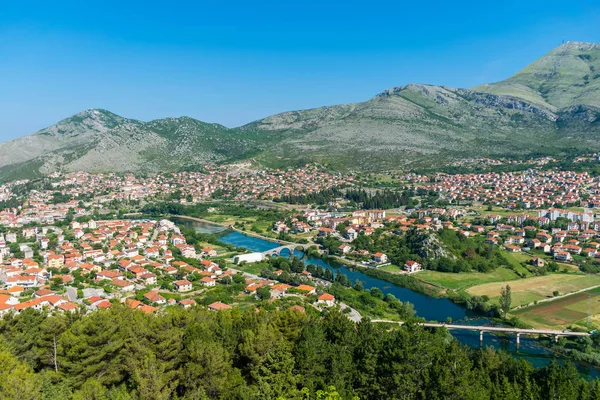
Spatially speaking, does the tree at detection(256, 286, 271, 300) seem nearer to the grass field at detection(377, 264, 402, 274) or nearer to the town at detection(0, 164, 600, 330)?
the town at detection(0, 164, 600, 330)

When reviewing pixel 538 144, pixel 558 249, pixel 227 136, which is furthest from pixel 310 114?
pixel 558 249

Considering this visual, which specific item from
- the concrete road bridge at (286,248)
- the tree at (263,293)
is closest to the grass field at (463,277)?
the tree at (263,293)

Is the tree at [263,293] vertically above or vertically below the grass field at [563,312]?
above

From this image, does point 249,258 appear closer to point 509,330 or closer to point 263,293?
point 263,293

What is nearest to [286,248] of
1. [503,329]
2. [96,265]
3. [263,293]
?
[263,293]

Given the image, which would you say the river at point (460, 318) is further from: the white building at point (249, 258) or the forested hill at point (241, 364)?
the forested hill at point (241, 364)
